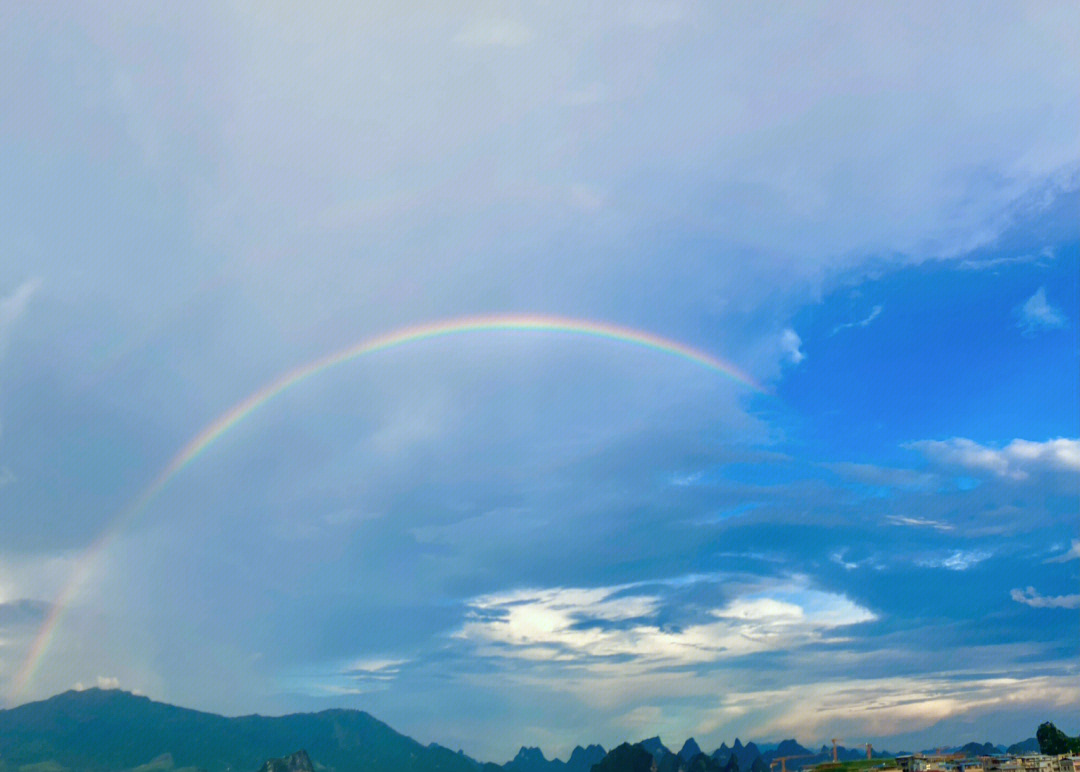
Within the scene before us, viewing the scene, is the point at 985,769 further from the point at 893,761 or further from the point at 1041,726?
the point at 1041,726

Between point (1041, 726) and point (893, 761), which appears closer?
point (893, 761)

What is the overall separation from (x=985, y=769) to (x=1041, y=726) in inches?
2108

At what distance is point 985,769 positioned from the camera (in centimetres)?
14450

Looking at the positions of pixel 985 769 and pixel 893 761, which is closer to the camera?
pixel 985 769

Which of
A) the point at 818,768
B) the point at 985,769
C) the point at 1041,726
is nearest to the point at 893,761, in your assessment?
the point at 818,768

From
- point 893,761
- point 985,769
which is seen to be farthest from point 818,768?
point 985,769

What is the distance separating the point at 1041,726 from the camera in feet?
608

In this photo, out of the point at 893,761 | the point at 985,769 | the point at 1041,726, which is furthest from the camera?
the point at 1041,726

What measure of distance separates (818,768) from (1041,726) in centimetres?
5534

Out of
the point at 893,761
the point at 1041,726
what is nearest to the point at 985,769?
the point at 893,761

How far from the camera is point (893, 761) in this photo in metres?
168

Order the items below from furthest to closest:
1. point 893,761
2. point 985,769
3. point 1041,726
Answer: point 1041,726 → point 893,761 → point 985,769

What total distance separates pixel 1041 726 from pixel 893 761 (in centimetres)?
4323

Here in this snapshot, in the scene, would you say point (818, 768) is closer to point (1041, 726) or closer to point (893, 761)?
point (893, 761)
